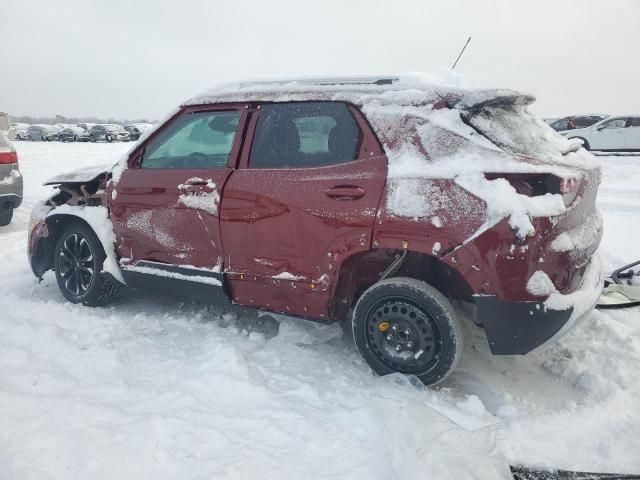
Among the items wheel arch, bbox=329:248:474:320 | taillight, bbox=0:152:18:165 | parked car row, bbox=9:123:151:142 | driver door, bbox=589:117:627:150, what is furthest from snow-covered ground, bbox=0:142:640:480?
parked car row, bbox=9:123:151:142

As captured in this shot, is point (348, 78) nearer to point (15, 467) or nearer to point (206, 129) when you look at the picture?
point (206, 129)

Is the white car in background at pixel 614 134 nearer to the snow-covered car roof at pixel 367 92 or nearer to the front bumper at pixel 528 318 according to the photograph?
the snow-covered car roof at pixel 367 92

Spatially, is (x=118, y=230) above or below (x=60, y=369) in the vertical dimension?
above

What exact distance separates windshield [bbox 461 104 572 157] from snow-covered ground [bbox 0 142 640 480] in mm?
1383

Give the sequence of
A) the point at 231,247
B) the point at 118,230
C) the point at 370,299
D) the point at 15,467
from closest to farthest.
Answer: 1. the point at 15,467
2. the point at 370,299
3. the point at 231,247
4. the point at 118,230

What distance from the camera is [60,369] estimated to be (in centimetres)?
289

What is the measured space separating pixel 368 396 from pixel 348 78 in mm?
2046

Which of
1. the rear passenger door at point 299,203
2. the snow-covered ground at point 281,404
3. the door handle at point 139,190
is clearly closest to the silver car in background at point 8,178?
the snow-covered ground at point 281,404

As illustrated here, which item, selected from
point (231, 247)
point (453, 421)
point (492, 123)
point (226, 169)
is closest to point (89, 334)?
point (231, 247)

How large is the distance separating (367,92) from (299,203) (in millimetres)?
798

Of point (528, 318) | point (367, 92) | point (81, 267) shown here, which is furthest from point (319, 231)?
point (81, 267)

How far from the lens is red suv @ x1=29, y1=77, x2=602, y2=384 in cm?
239

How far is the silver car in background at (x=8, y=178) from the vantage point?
645 centimetres

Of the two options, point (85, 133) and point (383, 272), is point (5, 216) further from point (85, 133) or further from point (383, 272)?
point (85, 133)
